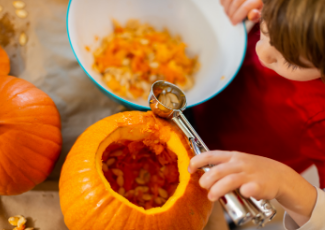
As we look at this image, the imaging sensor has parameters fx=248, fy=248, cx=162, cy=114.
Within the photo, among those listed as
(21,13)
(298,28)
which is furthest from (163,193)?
(21,13)

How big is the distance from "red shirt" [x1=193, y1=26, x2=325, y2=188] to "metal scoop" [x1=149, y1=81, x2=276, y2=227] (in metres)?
0.39

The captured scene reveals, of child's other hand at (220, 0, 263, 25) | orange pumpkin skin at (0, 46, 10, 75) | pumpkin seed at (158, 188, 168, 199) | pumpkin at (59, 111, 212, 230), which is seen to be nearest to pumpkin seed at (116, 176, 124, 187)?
pumpkin at (59, 111, 212, 230)

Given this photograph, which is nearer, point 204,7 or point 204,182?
point 204,182

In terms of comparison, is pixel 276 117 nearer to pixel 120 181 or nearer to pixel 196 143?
pixel 196 143

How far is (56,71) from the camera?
0.82 meters

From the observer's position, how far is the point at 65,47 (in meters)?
0.86

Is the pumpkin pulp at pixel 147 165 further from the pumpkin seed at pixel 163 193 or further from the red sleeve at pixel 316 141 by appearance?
the red sleeve at pixel 316 141

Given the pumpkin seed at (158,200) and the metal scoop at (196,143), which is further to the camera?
the pumpkin seed at (158,200)

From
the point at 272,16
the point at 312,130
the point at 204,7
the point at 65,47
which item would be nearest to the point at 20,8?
the point at 65,47

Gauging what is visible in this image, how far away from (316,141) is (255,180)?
1.34 feet

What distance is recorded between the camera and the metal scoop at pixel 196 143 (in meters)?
0.42

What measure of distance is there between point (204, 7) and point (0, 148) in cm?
72

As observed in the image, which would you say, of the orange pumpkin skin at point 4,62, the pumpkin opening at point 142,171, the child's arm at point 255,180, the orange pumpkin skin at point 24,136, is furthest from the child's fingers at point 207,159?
the orange pumpkin skin at point 4,62

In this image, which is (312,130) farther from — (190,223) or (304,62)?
(190,223)
